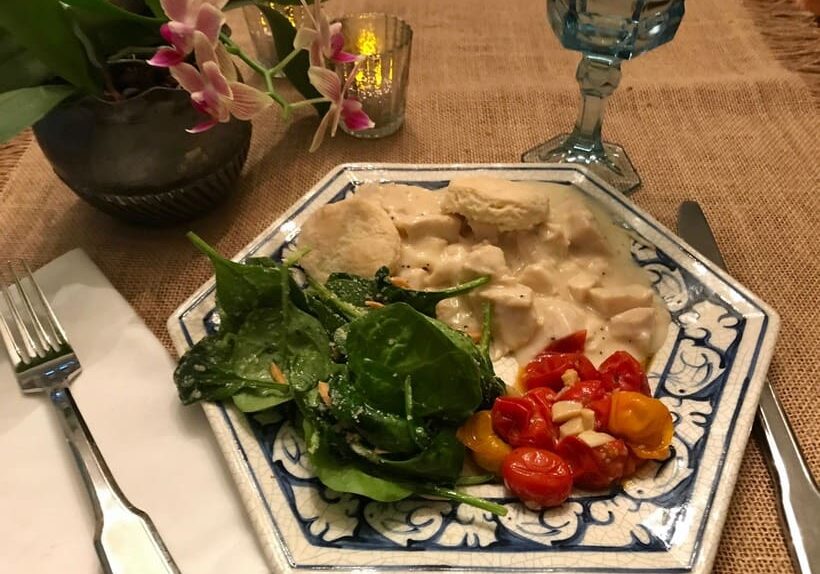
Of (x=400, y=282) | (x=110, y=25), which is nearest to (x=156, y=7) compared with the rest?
(x=110, y=25)

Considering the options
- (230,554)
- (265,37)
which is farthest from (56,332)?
(265,37)

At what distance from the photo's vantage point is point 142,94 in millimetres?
1216

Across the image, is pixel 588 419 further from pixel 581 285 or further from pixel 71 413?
pixel 71 413

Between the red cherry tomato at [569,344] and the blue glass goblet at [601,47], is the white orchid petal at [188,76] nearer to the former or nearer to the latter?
the red cherry tomato at [569,344]

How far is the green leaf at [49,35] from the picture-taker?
1.08 metres

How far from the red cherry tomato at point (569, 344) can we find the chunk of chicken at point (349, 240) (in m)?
0.31

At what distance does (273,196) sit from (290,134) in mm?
282

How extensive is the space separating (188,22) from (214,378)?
0.51 m

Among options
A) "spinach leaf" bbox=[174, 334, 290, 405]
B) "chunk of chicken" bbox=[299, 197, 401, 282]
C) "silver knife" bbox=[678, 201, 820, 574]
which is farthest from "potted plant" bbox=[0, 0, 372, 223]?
"silver knife" bbox=[678, 201, 820, 574]

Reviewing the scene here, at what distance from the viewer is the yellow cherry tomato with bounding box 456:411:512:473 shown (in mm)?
950

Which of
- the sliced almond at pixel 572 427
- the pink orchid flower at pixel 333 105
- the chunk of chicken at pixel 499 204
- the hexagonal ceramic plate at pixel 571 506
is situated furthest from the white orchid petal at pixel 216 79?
the sliced almond at pixel 572 427

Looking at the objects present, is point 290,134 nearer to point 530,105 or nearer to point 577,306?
point 530,105

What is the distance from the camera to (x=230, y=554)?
91 cm

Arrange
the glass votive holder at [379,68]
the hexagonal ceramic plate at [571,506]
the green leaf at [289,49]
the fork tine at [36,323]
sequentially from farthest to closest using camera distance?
the glass votive holder at [379,68], the green leaf at [289,49], the fork tine at [36,323], the hexagonal ceramic plate at [571,506]
